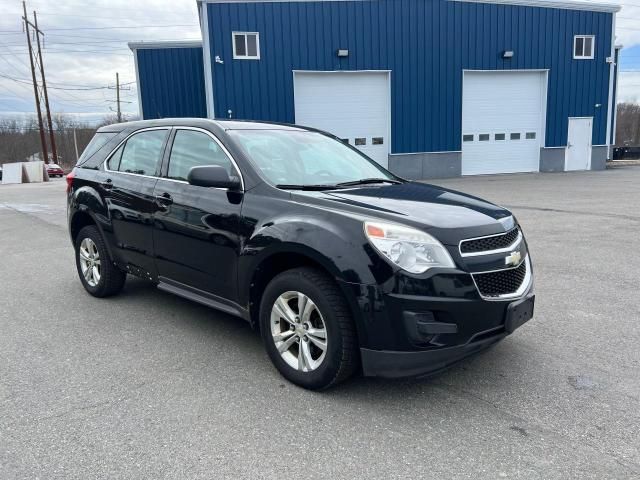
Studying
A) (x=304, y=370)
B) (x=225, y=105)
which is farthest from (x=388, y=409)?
(x=225, y=105)

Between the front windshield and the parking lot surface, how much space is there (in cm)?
138

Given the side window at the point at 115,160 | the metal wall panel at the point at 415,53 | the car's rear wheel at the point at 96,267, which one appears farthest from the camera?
the metal wall panel at the point at 415,53

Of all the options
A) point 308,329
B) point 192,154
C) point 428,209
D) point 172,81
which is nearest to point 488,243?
point 428,209

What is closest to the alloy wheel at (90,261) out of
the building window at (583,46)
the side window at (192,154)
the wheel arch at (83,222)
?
the wheel arch at (83,222)

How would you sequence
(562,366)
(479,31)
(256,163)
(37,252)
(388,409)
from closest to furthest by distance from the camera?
1. (388,409)
2. (562,366)
3. (256,163)
4. (37,252)
5. (479,31)

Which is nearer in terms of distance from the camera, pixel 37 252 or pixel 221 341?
pixel 221 341

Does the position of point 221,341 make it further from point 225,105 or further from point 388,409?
point 225,105

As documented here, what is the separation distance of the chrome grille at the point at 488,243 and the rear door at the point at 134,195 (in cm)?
263

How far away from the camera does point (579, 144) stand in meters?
25.1

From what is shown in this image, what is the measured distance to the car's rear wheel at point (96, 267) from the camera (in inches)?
203

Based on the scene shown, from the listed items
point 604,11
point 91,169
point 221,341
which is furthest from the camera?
point 604,11

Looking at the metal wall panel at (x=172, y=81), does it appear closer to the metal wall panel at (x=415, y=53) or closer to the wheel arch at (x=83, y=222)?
the metal wall panel at (x=415, y=53)

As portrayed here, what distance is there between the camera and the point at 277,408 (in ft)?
10.1

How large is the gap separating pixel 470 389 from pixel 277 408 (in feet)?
3.99
